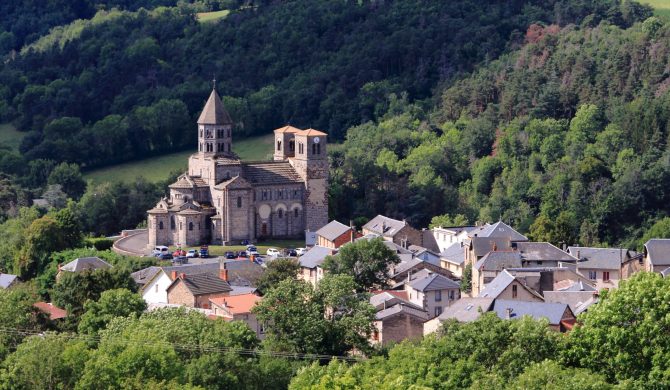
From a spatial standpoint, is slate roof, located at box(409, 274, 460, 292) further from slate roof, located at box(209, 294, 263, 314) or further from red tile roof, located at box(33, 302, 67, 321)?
red tile roof, located at box(33, 302, 67, 321)

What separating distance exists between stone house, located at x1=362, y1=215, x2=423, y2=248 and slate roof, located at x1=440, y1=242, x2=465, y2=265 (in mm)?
3512

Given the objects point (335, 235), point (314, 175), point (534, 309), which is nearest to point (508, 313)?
point (534, 309)

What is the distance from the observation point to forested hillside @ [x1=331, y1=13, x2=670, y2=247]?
116750mm

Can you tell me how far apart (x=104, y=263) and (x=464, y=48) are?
59657mm

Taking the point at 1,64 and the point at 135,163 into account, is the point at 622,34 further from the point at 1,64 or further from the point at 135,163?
the point at 1,64

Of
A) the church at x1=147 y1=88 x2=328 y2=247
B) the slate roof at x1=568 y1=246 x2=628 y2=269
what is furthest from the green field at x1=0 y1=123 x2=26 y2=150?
the slate roof at x1=568 y1=246 x2=628 y2=269

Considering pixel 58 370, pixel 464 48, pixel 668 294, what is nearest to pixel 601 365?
pixel 668 294

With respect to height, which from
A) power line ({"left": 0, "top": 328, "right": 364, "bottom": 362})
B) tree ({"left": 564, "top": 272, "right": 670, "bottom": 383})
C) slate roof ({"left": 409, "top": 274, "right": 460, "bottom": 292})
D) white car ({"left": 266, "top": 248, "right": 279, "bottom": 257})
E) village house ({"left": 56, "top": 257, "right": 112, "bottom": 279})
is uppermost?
tree ({"left": 564, "top": 272, "right": 670, "bottom": 383})

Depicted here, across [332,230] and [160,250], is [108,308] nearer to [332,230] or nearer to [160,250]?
[160,250]

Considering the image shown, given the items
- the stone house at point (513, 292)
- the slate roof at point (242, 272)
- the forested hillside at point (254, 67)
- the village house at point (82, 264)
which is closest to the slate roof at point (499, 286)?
the stone house at point (513, 292)

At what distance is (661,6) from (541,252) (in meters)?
70.3

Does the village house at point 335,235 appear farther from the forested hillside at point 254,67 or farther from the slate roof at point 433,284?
the forested hillside at point 254,67

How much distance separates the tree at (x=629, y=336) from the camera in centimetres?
6725

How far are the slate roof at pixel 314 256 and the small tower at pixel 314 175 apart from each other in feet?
34.0
